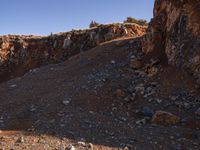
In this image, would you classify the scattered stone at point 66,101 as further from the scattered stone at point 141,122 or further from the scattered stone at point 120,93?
the scattered stone at point 141,122

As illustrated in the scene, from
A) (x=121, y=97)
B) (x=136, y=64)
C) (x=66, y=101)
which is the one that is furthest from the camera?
(x=136, y=64)

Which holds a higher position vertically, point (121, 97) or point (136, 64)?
point (136, 64)

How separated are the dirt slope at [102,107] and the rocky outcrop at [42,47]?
27.3ft

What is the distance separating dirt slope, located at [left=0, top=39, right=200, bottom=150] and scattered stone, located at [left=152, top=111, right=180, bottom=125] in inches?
2.6

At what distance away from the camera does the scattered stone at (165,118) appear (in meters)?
10.2

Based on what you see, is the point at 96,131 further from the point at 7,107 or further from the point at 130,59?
the point at 130,59

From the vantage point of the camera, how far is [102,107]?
11.3 m

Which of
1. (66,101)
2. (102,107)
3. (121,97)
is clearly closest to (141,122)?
(102,107)

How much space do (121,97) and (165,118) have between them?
6.45 feet

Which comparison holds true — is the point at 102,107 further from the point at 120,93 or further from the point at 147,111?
the point at 147,111

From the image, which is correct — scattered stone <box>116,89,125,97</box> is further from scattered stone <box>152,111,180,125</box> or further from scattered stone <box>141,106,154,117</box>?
scattered stone <box>152,111,180,125</box>

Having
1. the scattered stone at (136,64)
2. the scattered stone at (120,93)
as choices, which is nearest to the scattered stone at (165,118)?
the scattered stone at (120,93)

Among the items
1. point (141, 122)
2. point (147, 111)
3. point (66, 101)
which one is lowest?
point (141, 122)

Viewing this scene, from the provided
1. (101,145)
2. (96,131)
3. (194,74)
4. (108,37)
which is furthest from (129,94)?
(108,37)
